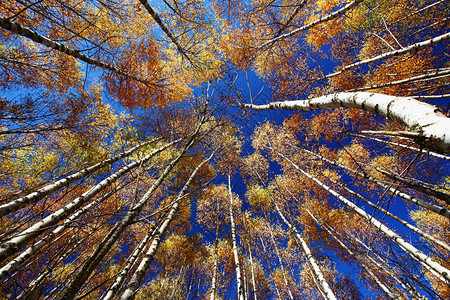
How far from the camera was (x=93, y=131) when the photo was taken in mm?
5840

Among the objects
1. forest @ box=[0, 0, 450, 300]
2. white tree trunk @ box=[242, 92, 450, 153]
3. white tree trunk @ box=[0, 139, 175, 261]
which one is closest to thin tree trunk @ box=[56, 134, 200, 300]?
forest @ box=[0, 0, 450, 300]

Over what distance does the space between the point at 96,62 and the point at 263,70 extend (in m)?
7.89

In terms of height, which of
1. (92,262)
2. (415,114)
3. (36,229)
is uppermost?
(415,114)

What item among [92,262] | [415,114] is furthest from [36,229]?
[415,114]

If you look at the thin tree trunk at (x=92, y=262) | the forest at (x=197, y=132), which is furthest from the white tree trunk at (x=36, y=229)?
the thin tree trunk at (x=92, y=262)

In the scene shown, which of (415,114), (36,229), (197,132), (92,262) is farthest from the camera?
(197,132)

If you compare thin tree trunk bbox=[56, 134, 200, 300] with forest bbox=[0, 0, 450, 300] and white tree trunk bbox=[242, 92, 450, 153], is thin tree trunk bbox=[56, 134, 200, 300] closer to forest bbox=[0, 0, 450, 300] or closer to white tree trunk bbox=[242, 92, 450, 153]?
forest bbox=[0, 0, 450, 300]

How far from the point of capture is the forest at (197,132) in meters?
2.01

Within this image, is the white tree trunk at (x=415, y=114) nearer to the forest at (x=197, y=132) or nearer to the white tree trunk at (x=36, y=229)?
the forest at (x=197, y=132)

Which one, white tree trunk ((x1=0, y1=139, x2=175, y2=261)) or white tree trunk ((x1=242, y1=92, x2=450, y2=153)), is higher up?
white tree trunk ((x1=242, y1=92, x2=450, y2=153))

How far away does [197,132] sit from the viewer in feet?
11.5

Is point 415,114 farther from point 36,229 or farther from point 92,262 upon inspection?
point 36,229

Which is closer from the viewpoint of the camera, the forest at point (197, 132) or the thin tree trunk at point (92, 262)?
the thin tree trunk at point (92, 262)

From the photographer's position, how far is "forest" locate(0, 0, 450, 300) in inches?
79.3
